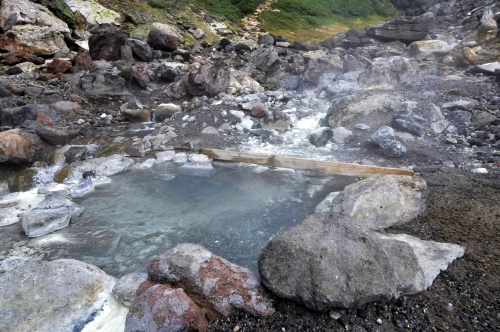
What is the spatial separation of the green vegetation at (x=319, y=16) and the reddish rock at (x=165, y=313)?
22.4m

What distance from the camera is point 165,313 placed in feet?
6.77

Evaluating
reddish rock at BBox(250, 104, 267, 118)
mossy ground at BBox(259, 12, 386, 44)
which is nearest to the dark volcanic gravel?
reddish rock at BBox(250, 104, 267, 118)

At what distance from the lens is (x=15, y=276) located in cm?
252

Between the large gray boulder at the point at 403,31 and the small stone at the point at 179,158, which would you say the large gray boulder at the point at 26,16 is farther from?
the large gray boulder at the point at 403,31

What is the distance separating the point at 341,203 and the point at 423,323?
5.70 ft

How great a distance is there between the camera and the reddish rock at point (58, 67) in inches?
379

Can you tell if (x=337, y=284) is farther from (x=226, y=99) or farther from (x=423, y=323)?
(x=226, y=99)

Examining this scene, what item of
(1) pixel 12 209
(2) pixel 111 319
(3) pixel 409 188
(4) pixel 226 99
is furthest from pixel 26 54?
(3) pixel 409 188

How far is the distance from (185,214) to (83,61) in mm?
8483

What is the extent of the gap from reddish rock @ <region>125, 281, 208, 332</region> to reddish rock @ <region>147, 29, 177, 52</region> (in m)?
12.3

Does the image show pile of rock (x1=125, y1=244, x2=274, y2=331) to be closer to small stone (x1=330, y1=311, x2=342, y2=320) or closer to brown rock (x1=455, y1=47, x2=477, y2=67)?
small stone (x1=330, y1=311, x2=342, y2=320)

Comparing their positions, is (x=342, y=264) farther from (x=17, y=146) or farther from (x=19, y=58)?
(x=19, y=58)

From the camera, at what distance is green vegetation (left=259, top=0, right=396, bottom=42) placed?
79.8 feet

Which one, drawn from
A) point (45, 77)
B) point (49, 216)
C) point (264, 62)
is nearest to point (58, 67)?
point (45, 77)
